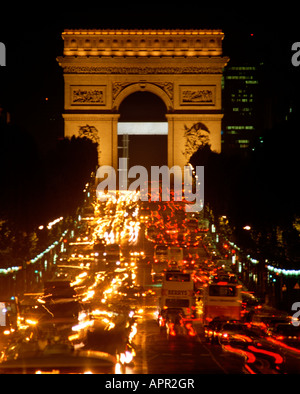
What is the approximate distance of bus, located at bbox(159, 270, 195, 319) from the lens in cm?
3169

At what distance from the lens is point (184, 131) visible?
8906cm

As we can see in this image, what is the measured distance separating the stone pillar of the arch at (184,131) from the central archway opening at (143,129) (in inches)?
389

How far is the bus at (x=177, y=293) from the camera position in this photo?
31688 millimetres

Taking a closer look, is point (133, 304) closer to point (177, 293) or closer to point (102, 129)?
point (177, 293)

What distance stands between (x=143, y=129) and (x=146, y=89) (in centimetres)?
1515

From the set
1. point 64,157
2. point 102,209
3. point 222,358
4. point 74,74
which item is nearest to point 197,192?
point 102,209

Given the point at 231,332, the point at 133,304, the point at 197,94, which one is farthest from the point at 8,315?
the point at 197,94

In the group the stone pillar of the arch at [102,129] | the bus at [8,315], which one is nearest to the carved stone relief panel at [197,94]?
the stone pillar of the arch at [102,129]

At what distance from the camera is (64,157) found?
67.6 meters

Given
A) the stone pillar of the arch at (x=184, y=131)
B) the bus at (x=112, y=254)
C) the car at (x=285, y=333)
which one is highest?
the stone pillar of the arch at (x=184, y=131)

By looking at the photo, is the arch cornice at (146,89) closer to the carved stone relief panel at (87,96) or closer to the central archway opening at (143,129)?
the carved stone relief panel at (87,96)

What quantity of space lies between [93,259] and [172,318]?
23730 mm

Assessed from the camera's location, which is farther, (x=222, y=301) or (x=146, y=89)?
(x=146, y=89)

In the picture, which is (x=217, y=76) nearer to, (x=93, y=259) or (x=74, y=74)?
(x=74, y=74)
